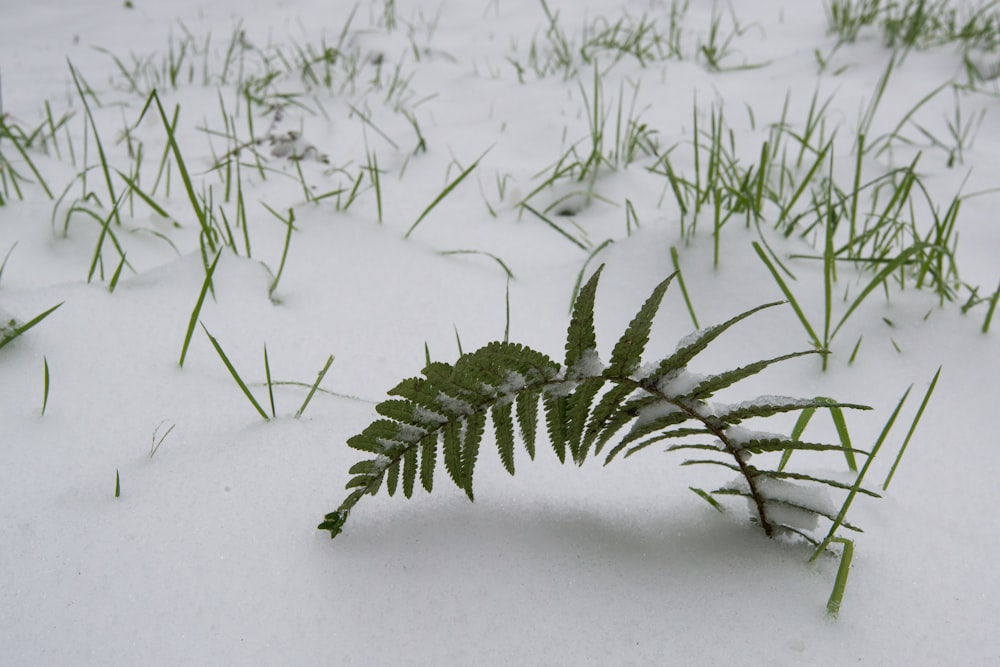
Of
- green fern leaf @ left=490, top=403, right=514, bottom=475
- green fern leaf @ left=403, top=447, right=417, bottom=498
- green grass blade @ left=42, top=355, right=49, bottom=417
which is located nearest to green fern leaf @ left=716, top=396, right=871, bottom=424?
green fern leaf @ left=490, top=403, right=514, bottom=475

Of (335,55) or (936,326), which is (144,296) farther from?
(335,55)

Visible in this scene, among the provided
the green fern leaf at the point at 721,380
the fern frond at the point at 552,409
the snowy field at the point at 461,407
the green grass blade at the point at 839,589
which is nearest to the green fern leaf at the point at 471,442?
the fern frond at the point at 552,409

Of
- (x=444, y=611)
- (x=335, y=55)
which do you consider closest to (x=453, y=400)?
(x=444, y=611)

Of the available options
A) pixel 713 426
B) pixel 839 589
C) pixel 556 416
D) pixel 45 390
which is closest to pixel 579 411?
pixel 556 416

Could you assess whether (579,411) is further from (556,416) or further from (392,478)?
(392,478)

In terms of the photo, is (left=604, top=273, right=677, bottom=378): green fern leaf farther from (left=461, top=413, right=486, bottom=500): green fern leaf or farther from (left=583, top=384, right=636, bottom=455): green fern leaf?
(left=461, top=413, right=486, bottom=500): green fern leaf

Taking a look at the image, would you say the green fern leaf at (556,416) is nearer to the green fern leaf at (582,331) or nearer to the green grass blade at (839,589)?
the green fern leaf at (582,331)

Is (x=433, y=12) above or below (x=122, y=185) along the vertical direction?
above
